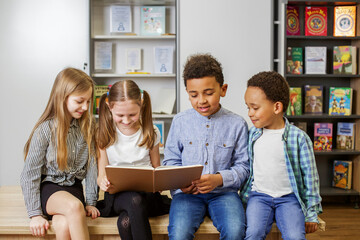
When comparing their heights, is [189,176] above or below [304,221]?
above

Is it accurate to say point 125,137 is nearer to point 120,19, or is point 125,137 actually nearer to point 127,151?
point 127,151

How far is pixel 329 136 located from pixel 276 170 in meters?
2.31

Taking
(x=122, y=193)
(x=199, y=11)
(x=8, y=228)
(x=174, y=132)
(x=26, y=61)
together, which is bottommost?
(x=8, y=228)

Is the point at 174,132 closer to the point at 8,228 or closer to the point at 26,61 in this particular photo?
the point at 8,228

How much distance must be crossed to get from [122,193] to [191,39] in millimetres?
2099

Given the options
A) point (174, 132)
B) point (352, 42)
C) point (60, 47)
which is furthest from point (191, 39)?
point (174, 132)

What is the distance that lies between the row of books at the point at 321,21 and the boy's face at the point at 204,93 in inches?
89.7

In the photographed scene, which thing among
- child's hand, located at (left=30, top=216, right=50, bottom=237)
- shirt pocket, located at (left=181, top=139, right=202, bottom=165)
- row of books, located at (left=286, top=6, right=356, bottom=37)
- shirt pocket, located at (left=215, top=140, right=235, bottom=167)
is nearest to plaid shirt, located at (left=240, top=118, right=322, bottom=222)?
shirt pocket, located at (left=215, top=140, right=235, bottom=167)

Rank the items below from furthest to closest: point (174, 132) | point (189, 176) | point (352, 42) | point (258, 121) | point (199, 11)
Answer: point (352, 42) < point (199, 11) < point (174, 132) < point (258, 121) < point (189, 176)

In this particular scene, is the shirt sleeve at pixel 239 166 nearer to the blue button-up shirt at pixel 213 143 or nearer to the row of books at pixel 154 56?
the blue button-up shirt at pixel 213 143

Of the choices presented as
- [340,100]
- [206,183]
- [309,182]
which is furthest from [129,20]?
[309,182]

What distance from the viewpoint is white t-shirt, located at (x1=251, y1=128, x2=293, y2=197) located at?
1.59 m

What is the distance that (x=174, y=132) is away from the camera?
1.77 metres

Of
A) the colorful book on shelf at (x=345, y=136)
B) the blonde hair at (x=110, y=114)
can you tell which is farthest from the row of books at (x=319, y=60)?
the blonde hair at (x=110, y=114)
